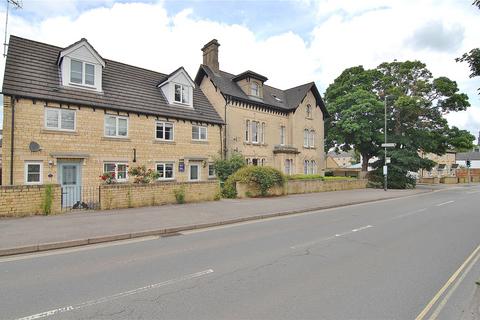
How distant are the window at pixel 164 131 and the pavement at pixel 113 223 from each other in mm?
7332

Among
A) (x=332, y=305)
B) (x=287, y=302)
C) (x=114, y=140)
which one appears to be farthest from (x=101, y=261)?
(x=114, y=140)

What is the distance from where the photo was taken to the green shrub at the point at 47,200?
37.4 ft

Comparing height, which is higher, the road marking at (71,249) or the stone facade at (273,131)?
the stone facade at (273,131)

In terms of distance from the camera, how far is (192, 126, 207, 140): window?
2230 centimetres

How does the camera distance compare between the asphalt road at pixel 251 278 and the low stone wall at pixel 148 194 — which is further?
the low stone wall at pixel 148 194

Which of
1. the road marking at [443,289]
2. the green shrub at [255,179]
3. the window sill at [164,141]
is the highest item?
the window sill at [164,141]

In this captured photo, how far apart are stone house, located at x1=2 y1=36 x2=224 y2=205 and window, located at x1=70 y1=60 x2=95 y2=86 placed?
0.05 m

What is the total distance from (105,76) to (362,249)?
18354 millimetres

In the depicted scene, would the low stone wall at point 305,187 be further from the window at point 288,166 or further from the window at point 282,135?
the window at point 282,135

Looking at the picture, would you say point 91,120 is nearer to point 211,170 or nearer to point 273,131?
point 211,170

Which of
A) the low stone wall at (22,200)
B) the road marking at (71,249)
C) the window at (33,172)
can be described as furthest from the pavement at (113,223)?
the window at (33,172)

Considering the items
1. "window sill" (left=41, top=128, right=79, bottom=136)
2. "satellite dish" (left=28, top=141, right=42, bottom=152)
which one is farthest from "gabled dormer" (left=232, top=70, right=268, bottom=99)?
"satellite dish" (left=28, top=141, right=42, bottom=152)

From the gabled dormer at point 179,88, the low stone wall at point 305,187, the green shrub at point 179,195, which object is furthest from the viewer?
the gabled dormer at point 179,88

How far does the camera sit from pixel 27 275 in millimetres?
5535
